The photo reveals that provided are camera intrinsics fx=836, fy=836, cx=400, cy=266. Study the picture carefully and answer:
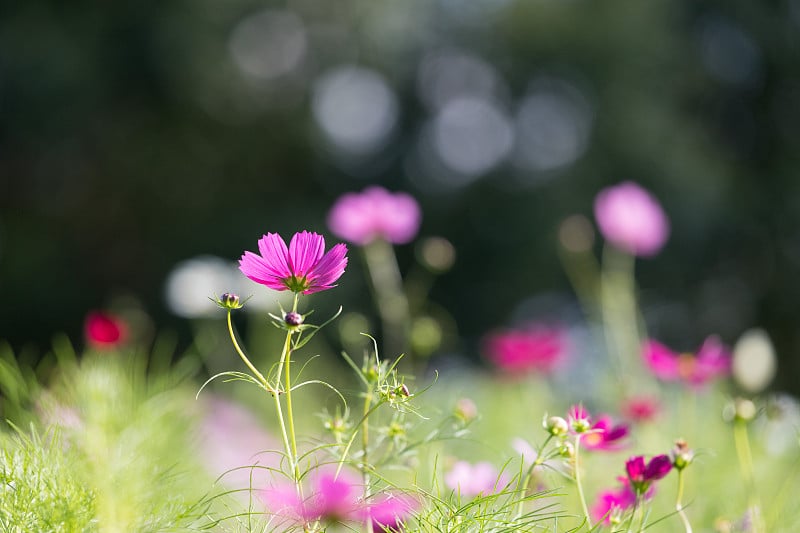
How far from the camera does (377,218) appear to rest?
831 mm

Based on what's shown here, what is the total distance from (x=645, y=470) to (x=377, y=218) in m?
0.44

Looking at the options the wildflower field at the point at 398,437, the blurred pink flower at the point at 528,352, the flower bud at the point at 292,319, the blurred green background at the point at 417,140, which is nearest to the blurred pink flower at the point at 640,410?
the wildflower field at the point at 398,437

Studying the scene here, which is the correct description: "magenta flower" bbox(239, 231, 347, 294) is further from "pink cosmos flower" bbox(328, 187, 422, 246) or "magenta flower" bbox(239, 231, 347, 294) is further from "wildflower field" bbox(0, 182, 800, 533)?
"pink cosmos flower" bbox(328, 187, 422, 246)

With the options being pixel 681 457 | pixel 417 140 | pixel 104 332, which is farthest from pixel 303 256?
pixel 417 140

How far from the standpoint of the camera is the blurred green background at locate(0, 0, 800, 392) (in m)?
4.46

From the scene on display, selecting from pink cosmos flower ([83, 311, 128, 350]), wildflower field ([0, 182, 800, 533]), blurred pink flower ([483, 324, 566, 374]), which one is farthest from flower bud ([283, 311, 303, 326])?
blurred pink flower ([483, 324, 566, 374])

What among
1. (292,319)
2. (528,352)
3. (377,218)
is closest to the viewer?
(292,319)

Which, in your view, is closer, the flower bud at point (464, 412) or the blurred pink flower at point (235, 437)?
the flower bud at point (464, 412)

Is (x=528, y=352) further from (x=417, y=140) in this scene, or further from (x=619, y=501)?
(x=417, y=140)

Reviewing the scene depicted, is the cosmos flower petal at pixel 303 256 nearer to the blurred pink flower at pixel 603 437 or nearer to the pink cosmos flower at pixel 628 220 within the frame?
the blurred pink flower at pixel 603 437

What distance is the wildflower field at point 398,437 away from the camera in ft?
1.39

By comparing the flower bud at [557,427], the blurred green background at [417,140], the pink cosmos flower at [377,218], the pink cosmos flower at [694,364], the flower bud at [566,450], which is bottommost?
the blurred green background at [417,140]

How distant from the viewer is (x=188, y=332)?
15.0 ft

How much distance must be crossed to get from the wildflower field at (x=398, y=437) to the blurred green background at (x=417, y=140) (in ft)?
10.6
